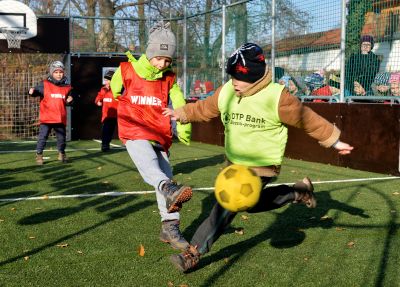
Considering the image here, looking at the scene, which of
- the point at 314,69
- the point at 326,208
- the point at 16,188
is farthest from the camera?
the point at 314,69

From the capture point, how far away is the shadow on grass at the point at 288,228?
16.9ft

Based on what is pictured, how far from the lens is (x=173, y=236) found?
17.6ft

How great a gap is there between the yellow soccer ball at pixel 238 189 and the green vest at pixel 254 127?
0.33m

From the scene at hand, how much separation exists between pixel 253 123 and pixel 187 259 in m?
1.15

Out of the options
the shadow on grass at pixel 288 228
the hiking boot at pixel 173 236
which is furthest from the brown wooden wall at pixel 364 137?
the hiking boot at pixel 173 236

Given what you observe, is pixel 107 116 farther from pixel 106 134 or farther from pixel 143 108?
pixel 143 108

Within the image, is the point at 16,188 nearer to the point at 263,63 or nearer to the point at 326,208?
the point at 326,208

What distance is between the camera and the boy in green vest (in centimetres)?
468

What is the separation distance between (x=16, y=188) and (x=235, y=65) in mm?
5197

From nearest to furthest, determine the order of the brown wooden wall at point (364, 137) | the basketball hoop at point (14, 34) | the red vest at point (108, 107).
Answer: the brown wooden wall at point (364, 137) → the red vest at point (108, 107) → the basketball hoop at point (14, 34)

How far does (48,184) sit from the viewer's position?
928 centimetres

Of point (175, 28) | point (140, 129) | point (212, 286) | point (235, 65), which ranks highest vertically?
point (175, 28)

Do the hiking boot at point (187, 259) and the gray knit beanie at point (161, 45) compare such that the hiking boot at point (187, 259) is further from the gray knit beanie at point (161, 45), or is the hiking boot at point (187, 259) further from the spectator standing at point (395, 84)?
the spectator standing at point (395, 84)

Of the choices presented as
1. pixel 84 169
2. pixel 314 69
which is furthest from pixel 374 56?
pixel 84 169
